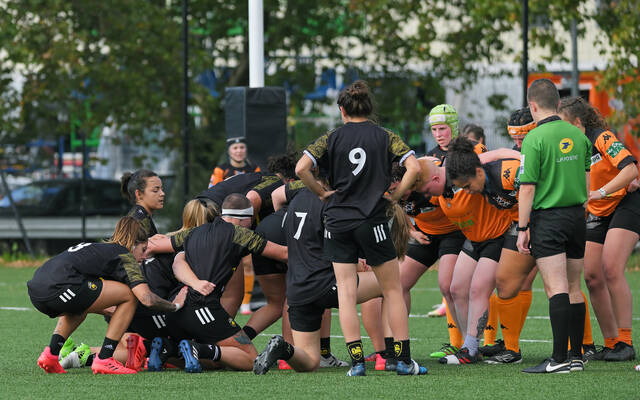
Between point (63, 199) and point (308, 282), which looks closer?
point (308, 282)

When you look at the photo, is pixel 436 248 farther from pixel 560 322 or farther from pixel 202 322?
pixel 202 322

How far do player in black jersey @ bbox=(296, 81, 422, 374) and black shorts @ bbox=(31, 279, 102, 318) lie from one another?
1639 mm

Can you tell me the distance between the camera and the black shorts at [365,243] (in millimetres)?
6990

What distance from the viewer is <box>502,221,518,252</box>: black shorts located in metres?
7.60

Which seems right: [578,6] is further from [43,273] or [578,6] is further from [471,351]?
[43,273]

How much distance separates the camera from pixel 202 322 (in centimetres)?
755

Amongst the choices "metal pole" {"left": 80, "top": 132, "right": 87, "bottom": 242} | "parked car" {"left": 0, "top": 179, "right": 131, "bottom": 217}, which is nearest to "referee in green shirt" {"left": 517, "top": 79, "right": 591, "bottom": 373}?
"metal pole" {"left": 80, "top": 132, "right": 87, "bottom": 242}

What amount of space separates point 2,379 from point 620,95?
13.2 m

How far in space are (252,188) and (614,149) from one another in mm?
2851

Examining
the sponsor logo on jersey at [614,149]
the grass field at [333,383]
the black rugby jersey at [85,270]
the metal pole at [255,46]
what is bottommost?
the grass field at [333,383]

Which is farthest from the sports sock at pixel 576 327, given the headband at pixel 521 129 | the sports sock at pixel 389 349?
the headband at pixel 521 129

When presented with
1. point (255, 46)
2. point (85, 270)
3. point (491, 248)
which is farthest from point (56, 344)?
point (255, 46)

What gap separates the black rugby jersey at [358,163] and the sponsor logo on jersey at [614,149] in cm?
168

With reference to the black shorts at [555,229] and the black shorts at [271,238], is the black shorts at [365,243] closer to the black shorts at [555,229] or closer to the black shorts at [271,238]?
the black shorts at [271,238]
